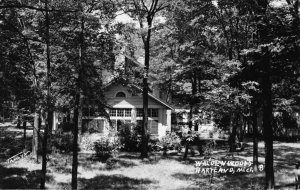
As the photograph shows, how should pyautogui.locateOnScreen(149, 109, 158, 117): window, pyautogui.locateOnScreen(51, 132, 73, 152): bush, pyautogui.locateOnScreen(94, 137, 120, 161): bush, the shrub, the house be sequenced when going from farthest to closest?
1. pyautogui.locateOnScreen(149, 109, 158, 117): window
2. the house
3. the shrub
4. pyautogui.locateOnScreen(51, 132, 73, 152): bush
5. pyautogui.locateOnScreen(94, 137, 120, 161): bush

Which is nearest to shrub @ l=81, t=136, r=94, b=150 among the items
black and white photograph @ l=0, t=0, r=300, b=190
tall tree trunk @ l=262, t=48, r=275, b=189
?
black and white photograph @ l=0, t=0, r=300, b=190

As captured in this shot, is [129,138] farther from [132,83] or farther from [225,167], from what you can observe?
[132,83]

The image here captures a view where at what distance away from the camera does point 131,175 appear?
59.1 feet

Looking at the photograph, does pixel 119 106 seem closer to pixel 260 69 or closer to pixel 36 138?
pixel 36 138

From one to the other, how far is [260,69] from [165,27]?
44.7ft

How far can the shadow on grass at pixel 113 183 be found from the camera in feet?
51.1

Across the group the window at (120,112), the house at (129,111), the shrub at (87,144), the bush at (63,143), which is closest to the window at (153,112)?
the house at (129,111)

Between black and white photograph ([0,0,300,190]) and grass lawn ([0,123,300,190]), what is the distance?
0.07 meters

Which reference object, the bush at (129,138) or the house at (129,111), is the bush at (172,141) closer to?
the bush at (129,138)

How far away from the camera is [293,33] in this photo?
37.4 ft

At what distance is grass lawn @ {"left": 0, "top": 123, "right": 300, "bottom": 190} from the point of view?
15.5 m

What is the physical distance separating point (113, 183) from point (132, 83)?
5.93 metres

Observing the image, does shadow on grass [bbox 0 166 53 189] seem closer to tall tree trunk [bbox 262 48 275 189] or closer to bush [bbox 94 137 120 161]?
bush [bbox 94 137 120 161]

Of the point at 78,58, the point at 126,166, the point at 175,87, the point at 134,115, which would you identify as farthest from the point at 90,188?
the point at 175,87
